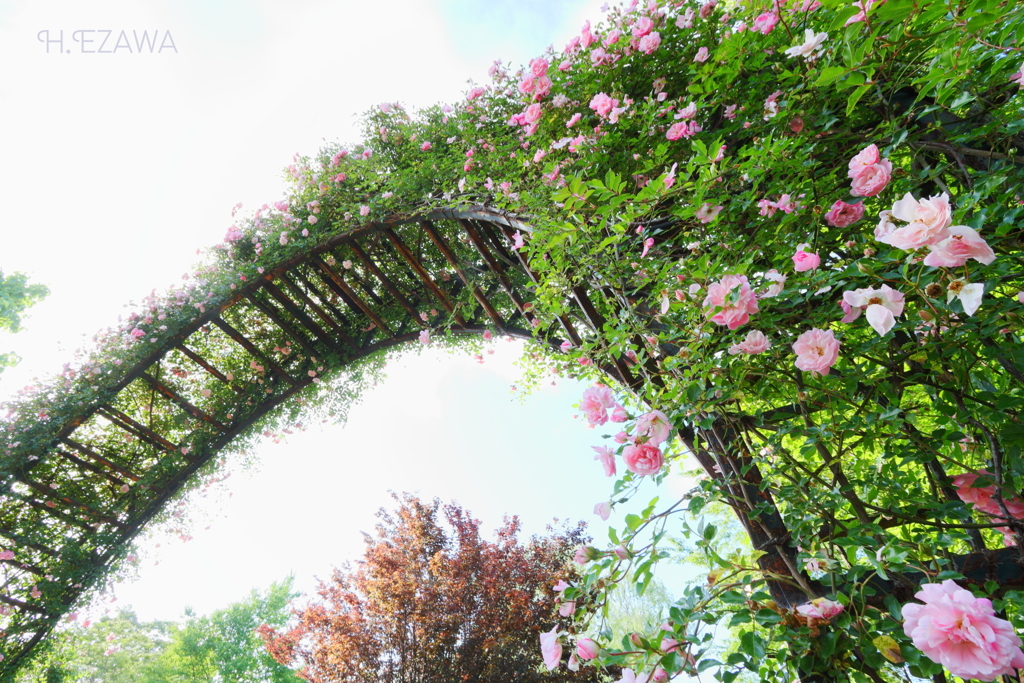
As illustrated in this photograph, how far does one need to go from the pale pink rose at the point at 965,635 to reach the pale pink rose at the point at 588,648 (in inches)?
14.7

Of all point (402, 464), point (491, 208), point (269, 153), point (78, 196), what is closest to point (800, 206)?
point (491, 208)

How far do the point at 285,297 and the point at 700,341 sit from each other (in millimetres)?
3891

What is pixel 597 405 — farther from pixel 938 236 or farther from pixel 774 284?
pixel 938 236

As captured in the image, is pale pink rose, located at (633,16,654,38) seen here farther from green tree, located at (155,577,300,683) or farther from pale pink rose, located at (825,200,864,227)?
green tree, located at (155,577,300,683)

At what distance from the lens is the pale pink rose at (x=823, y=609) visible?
22.6 inches

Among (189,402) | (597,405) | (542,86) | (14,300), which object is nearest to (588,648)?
(597,405)

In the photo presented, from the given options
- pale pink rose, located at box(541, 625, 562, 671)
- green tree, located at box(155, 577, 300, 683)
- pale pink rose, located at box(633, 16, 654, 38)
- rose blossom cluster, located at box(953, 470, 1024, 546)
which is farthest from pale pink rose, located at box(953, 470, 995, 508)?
green tree, located at box(155, 577, 300, 683)

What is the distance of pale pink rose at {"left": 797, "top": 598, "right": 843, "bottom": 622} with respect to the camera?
573 millimetres

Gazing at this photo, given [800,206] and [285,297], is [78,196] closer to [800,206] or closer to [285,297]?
[285,297]

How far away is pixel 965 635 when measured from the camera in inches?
16.7

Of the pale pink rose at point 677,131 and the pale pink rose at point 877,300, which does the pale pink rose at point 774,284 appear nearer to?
the pale pink rose at point 877,300

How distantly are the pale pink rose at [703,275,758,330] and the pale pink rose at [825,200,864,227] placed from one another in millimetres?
353

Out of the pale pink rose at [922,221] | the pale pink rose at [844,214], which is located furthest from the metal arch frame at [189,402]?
the pale pink rose at [922,221]

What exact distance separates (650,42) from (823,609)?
85.2 inches
